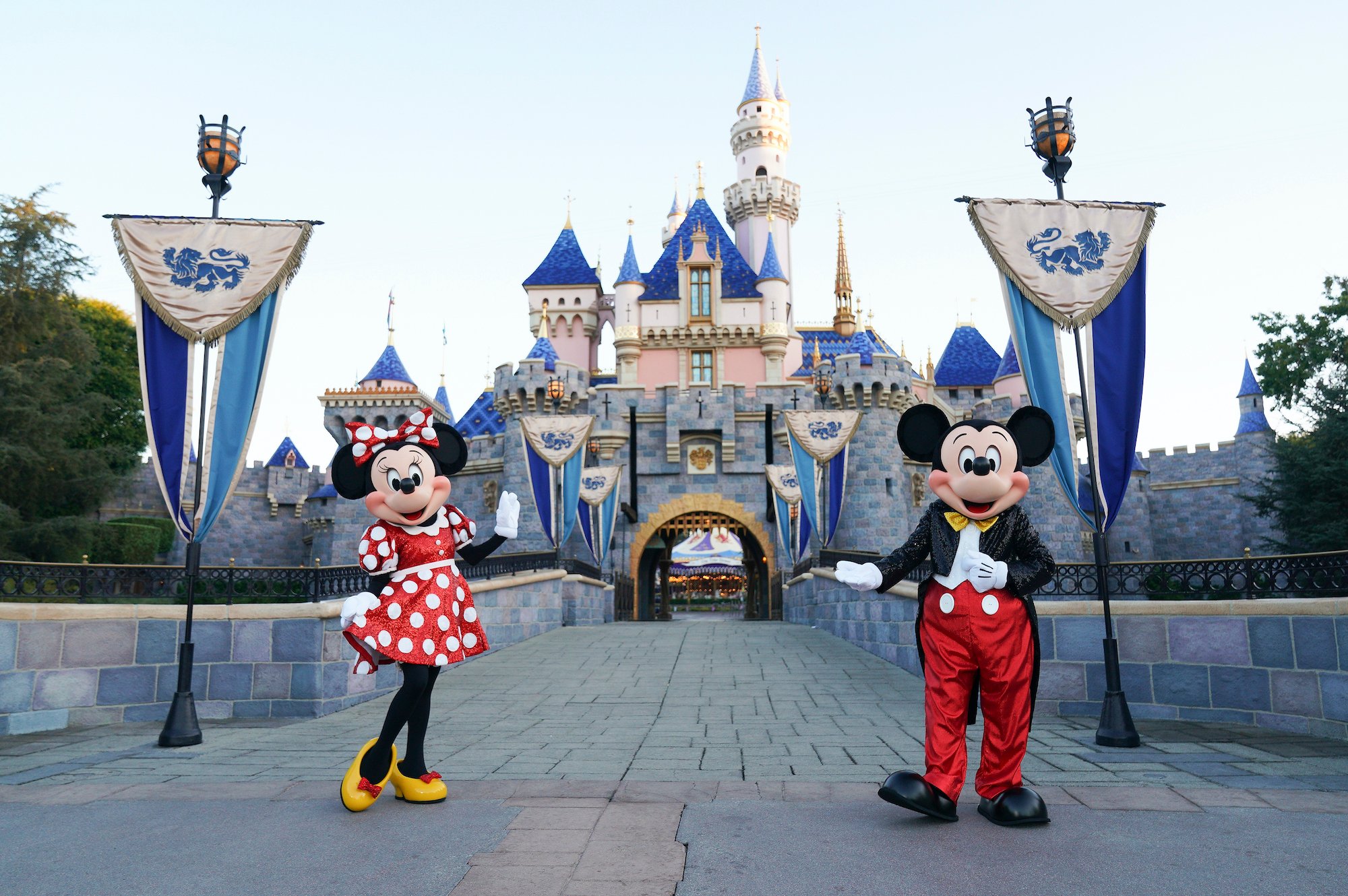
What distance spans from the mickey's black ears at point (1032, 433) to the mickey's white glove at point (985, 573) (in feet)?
1.78

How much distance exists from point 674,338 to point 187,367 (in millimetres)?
25281

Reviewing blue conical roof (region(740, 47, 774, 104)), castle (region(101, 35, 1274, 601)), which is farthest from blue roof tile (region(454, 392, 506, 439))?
blue conical roof (region(740, 47, 774, 104))

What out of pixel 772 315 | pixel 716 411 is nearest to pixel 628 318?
pixel 772 315

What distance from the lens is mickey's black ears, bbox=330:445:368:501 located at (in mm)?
4391

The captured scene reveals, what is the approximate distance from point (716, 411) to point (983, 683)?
70.6ft

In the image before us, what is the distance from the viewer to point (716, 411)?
25.1 metres

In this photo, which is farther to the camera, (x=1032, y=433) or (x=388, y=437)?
(x=388, y=437)

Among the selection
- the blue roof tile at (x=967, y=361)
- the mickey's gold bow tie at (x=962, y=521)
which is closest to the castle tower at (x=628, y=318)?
the blue roof tile at (x=967, y=361)

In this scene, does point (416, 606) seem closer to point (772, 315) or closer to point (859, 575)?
point (859, 575)

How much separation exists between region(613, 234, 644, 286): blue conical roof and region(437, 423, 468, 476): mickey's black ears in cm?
2779

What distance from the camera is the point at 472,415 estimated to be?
36.2 m

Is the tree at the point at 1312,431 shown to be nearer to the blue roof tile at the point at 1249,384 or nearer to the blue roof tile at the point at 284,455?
the blue roof tile at the point at 1249,384

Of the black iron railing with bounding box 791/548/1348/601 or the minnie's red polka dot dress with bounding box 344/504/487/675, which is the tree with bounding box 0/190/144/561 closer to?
the minnie's red polka dot dress with bounding box 344/504/487/675

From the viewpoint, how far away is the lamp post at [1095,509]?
206 inches
